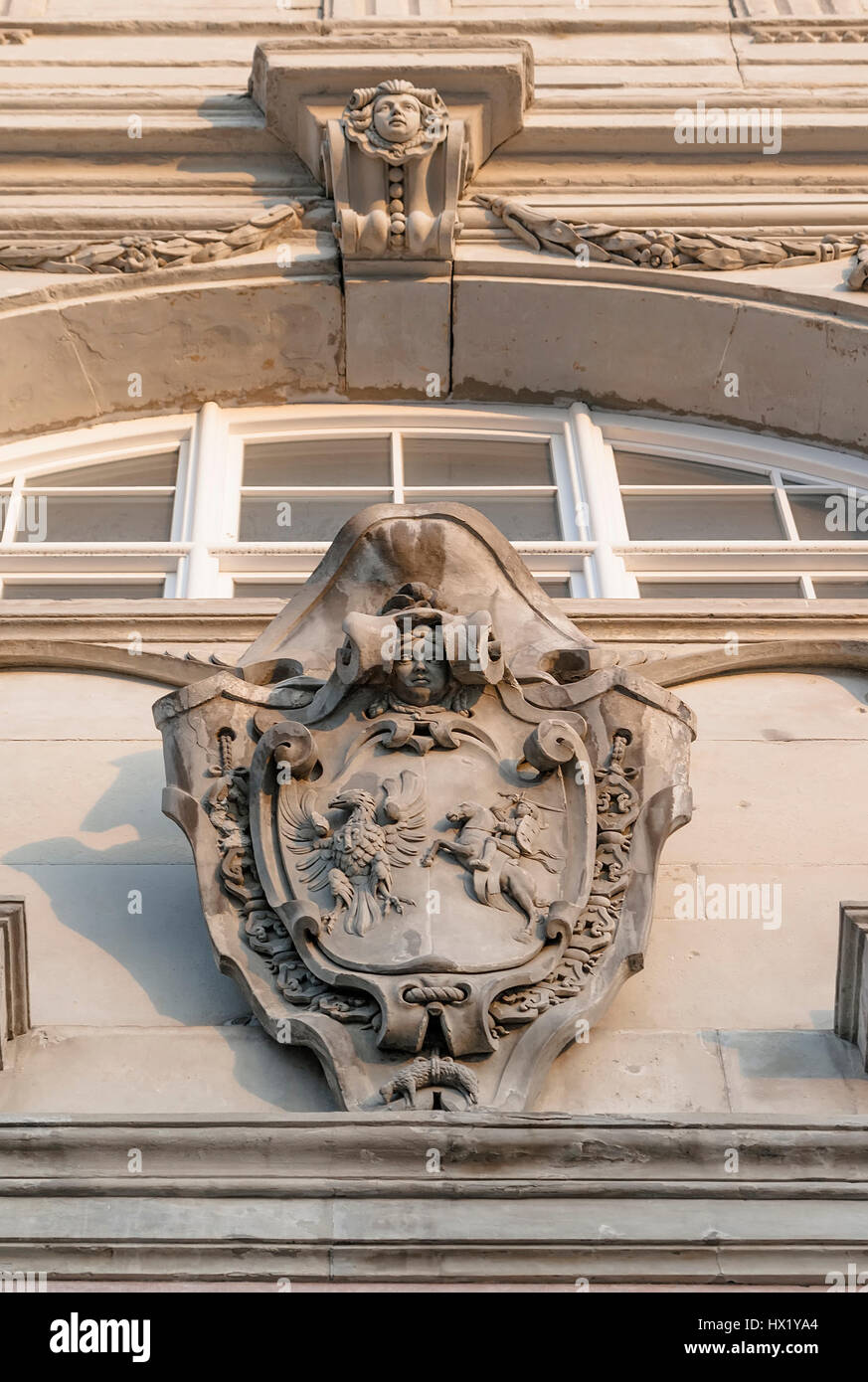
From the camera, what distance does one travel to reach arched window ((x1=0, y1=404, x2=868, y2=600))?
906cm

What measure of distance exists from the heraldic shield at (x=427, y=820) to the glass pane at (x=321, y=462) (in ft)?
10.2

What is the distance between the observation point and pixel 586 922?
19.4 ft

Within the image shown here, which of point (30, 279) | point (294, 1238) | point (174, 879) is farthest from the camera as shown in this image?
point (30, 279)

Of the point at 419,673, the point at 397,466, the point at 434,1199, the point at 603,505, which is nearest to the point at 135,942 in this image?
the point at 419,673

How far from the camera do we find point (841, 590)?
29.7 ft

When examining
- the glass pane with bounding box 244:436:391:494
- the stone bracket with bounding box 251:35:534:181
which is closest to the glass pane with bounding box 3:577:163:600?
the glass pane with bounding box 244:436:391:494

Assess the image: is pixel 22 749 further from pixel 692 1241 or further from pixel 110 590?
pixel 692 1241

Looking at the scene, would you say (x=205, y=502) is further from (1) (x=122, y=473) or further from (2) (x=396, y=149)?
(2) (x=396, y=149)

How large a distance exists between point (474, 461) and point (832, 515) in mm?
1680

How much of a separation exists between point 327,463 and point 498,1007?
499 cm

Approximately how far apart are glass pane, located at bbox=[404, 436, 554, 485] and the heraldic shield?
123 inches

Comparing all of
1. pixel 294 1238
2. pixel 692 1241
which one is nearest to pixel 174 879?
pixel 294 1238

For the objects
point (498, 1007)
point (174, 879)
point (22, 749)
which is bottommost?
point (498, 1007)

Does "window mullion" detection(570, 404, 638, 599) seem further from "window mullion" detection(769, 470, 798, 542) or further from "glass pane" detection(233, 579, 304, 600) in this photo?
"glass pane" detection(233, 579, 304, 600)
